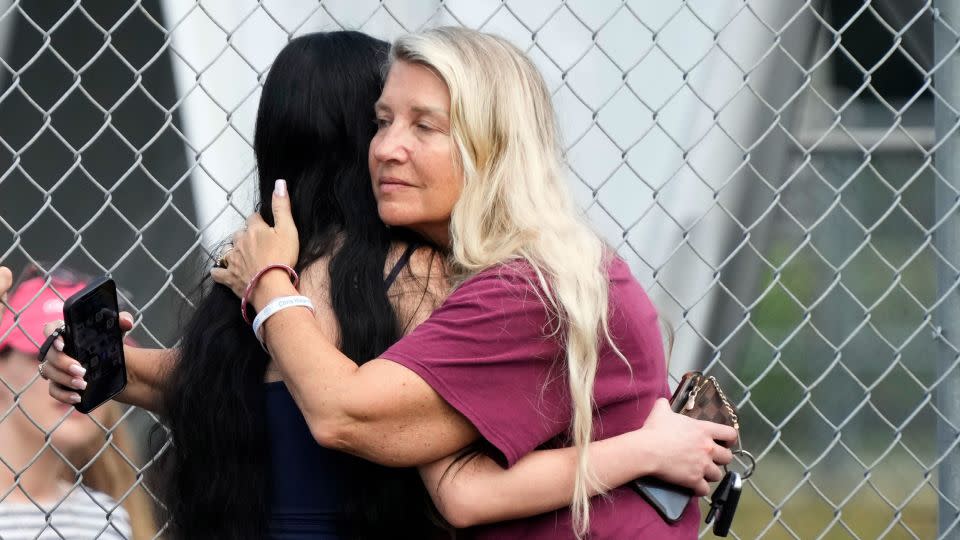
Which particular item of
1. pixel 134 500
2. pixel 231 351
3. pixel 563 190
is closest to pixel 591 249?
pixel 563 190

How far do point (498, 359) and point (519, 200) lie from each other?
0.25 meters

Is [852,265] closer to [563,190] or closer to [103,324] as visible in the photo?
[563,190]

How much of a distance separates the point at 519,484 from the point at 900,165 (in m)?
3.65

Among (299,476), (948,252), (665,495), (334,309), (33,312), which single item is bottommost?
(33,312)

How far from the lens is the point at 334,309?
1.68 m

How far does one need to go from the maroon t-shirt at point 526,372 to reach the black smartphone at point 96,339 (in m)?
0.47

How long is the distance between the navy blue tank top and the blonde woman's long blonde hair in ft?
0.58

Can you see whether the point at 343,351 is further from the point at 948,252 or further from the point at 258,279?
the point at 948,252

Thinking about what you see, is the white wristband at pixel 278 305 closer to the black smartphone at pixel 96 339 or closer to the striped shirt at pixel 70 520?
the black smartphone at pixel 96 339

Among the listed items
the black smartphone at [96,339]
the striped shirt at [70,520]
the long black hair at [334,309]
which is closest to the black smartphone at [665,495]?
the long black hair at [334,309]

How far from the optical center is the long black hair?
1688 mm

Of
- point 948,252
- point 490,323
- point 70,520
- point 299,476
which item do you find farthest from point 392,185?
point 70,520

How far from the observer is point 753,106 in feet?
11.8

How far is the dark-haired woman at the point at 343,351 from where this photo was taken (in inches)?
65.4
